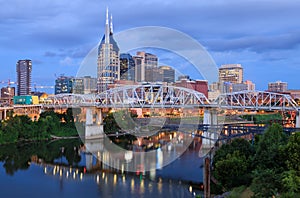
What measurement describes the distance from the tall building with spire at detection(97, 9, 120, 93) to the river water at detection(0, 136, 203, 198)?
15.0m

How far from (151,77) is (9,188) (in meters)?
14.5

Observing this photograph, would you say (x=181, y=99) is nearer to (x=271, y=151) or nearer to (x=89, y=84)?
(x=271, y=151)

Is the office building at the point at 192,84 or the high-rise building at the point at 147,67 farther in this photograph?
the office building at the point at 192,84

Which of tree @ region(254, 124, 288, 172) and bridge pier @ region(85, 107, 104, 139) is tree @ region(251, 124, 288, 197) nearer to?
tree @ region(254, 124, 288, 172)

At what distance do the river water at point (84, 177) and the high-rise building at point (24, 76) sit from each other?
68.6 meters

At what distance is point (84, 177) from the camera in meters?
12.4

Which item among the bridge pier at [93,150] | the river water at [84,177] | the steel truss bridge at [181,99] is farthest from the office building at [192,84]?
the river water at [84,177]

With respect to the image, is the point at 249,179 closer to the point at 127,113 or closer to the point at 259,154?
the point at 259,154

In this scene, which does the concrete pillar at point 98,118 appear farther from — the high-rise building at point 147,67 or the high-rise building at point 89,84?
the high-rise building at point 89,84

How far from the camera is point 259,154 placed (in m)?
9.56

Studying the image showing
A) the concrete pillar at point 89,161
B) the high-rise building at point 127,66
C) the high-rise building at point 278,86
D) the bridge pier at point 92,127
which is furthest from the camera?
the high-rise building at point 278,86

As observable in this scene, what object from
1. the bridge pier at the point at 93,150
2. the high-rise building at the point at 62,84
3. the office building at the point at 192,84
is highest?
the high-rise building at the point at 62,84

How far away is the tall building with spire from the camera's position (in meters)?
31.2

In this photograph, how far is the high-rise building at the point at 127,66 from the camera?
86.9ft
